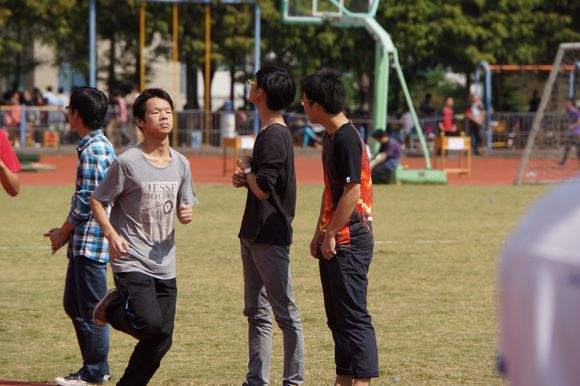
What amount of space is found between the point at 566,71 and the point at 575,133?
265 cm

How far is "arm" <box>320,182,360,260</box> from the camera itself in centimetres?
561

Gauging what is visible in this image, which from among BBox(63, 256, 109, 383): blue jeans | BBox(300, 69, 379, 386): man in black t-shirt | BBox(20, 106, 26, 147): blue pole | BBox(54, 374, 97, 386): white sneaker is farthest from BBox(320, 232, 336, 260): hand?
BBox(20, 106, 26, 147): blue pole

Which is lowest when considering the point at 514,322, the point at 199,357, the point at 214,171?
the point at 214,171

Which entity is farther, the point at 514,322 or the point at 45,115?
the point at 45,115

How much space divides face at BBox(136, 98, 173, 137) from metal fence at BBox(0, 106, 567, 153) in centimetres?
2884

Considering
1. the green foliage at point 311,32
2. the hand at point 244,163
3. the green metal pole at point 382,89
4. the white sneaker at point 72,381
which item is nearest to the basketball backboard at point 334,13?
the green metal pole at point 382,89

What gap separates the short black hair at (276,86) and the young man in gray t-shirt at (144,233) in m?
0.49

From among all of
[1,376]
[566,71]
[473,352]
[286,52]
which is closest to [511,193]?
[566,71]

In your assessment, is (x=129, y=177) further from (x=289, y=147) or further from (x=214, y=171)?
(x=214, y=171)

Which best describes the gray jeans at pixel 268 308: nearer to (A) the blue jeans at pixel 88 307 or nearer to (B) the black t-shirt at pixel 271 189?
(B) the black t-shirt at pixel 271 189

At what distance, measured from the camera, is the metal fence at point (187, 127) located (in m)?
34.7

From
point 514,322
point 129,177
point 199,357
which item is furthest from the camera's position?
point 199,357

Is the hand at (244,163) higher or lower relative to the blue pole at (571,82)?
higher

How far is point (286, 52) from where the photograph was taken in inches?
1698
